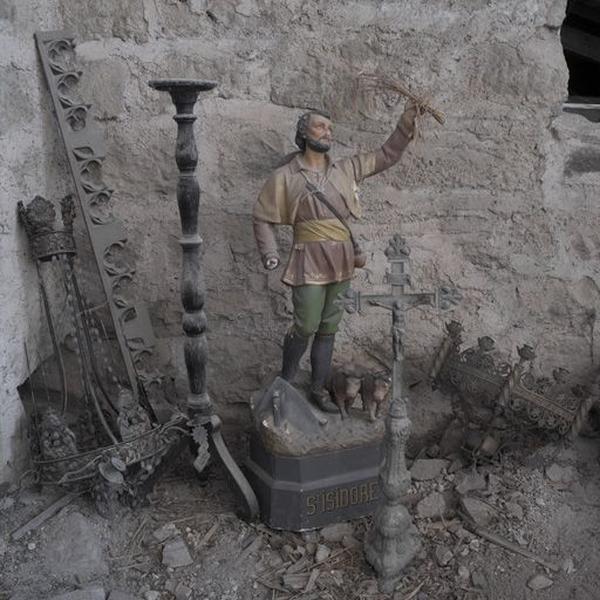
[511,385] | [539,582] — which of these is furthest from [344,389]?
[539,582]

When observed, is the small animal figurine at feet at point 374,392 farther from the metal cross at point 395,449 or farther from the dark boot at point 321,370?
the metal cross at point 395,449

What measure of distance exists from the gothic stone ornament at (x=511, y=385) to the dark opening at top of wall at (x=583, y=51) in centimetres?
102

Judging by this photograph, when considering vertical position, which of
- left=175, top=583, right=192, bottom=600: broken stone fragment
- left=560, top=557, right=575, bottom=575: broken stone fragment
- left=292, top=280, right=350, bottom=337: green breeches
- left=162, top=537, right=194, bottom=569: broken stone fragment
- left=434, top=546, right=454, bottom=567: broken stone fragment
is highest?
left=292, top=280, right=350, bottom=337: green breeches

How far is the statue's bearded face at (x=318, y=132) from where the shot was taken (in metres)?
2.15

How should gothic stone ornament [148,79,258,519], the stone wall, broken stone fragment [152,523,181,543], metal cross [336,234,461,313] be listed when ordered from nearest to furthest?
metal cross [336,234,461,313] < gothic stone ornament [148,79,258,519] < broken stone fragment [152,523,181,543] < the stone wall

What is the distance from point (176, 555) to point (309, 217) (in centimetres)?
104

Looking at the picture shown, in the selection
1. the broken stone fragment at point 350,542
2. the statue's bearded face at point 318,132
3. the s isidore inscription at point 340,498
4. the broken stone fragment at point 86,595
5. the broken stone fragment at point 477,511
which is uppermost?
the statue's bearded face at point 318,132

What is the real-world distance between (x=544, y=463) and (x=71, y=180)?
5.93 feet

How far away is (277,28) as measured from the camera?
7.96 ft

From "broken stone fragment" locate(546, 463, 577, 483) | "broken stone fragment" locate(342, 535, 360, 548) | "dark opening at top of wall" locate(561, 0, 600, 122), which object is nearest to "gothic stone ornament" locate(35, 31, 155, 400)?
"broken stone fragment" locate(342, 535, 360, 548)

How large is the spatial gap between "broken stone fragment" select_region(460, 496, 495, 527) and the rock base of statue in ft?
0.92

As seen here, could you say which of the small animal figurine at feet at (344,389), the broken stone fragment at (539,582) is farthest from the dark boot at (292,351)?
the broken stone fragment at (539,582)

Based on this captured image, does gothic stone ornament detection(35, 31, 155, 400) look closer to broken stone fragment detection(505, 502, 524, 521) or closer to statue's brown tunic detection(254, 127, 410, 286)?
statue's brown tunic detection(254, 127, 410, 286)

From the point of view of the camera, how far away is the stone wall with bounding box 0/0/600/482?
95.1 inches
